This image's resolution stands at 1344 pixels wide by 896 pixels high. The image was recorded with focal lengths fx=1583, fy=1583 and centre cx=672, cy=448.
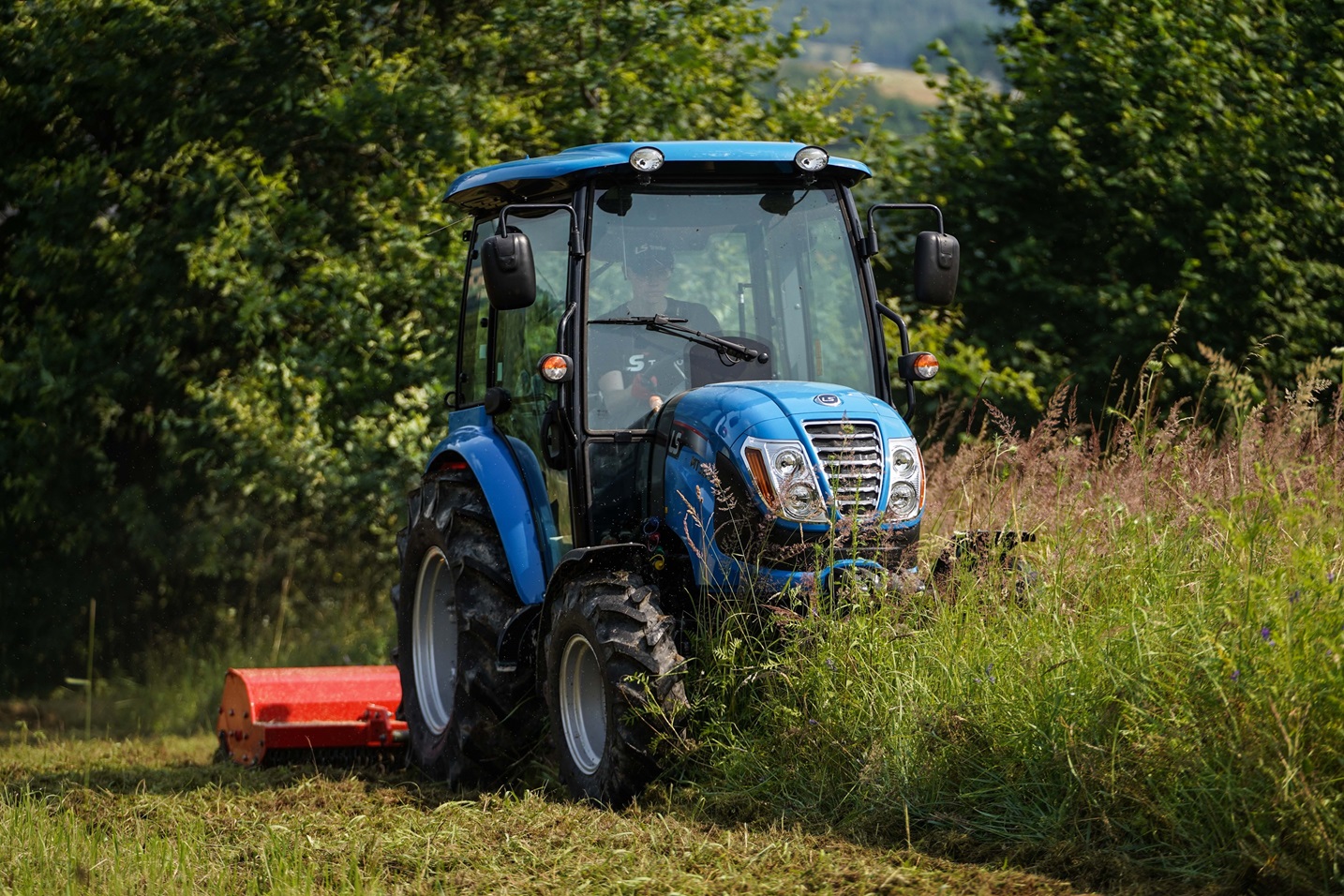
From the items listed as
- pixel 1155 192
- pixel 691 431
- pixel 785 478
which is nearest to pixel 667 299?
pixel 691 431

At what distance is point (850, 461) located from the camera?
5359 millimetres

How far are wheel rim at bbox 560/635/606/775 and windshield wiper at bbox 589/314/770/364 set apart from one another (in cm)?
120

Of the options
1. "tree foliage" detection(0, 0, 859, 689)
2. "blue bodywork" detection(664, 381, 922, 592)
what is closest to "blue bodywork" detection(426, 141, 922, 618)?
"blue bodywork" detection(664, 381, 922, 592)

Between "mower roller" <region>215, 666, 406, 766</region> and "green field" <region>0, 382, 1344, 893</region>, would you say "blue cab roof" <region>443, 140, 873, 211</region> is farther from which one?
"mower roller" <region>215, 666, 406, 766</region>

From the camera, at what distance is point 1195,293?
11.6 m

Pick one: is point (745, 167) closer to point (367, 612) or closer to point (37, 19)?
point (37, 19)

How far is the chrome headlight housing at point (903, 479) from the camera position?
17.8 feet

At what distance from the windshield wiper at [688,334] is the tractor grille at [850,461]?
0.67 metres

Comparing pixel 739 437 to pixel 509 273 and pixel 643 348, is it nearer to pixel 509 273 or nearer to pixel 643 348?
pixel 643 348

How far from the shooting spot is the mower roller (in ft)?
23.5

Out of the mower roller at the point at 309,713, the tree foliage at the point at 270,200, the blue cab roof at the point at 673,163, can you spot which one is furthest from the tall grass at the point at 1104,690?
the tree foliage at the point at 270,200

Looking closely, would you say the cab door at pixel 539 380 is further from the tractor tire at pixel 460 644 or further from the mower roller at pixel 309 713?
the mower roller at pixel 309 713

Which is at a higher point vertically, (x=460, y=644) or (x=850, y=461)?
(x=850, y=461)

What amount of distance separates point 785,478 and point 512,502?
54.3 inches
